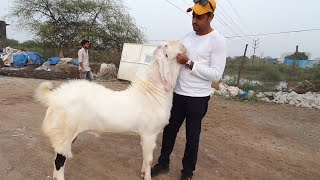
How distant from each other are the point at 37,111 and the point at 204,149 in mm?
3770

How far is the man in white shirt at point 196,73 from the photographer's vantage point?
3.33 meters

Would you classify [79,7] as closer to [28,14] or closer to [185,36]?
[28,14]

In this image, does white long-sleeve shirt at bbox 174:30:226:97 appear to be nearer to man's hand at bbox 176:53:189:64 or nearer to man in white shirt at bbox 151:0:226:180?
man in white shirt at bbox 151:0:226:180

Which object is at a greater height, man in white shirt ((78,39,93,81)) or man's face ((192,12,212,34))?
man's face ((192,12,212,34))

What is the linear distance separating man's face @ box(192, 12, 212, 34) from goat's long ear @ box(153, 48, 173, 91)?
0.45 meters

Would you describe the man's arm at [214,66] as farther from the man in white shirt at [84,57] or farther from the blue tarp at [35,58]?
the blue tarp at [35,58]

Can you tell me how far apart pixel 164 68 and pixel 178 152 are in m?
1.91

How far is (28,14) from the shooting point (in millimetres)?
22859

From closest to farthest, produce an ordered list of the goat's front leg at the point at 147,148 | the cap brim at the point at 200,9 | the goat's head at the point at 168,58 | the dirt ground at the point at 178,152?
the cap brim at the point at 200,9 < the goat's head at the point at 168,58 < the goat's front leg at the point at 147,148 < the dirt ground at the point at 178,152

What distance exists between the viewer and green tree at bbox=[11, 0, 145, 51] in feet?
73.5

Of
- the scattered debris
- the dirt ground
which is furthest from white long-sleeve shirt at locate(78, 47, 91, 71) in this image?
the scattered debris

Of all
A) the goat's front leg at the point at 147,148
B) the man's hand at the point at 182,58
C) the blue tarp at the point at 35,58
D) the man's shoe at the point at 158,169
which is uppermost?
the man's hand at the point at 182,58

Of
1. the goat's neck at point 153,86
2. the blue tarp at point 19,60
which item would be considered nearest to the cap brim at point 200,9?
the goat's neck at point 153,86

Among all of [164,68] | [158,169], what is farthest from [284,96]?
[164,68]
